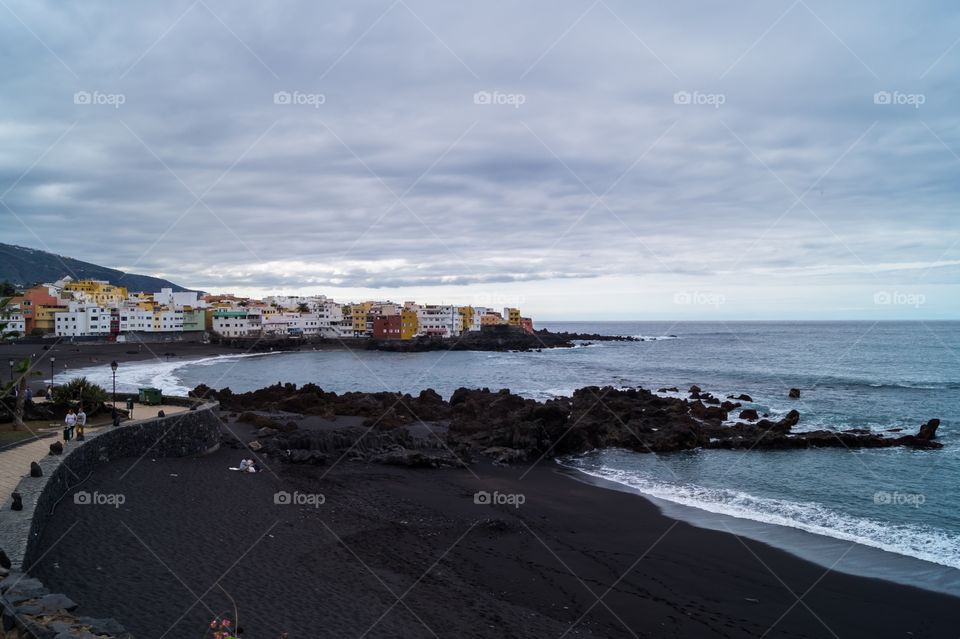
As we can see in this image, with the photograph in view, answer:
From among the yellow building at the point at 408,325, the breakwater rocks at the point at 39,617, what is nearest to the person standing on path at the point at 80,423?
the breakwater rocks at the point at 39,617

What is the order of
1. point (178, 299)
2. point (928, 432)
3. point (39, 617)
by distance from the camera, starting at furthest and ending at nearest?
point (178, 299) < point (928, 432) < point (39, 617)

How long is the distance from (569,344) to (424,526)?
9164cm

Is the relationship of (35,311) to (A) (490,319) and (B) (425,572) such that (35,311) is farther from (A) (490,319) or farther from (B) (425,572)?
(B) (425,572)

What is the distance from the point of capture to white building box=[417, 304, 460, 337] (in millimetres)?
107875

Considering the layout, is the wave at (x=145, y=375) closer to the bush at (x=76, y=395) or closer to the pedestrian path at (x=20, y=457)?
the bush at (x=76, y=395)

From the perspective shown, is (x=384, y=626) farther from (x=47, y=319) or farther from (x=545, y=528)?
(x=47, y=319)

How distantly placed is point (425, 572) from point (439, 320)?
99.5 m

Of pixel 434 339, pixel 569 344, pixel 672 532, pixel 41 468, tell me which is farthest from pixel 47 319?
pixel 672 532

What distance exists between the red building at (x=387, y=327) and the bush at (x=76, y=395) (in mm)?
79131

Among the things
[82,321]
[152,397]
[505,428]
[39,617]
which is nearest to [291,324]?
[82,321]

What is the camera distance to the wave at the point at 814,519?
13562 mm

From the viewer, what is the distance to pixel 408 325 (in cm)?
9969

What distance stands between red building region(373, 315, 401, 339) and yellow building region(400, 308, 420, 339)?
0.63 m

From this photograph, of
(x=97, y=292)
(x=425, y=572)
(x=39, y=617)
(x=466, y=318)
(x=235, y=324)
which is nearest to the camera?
(x=39, y=617)
